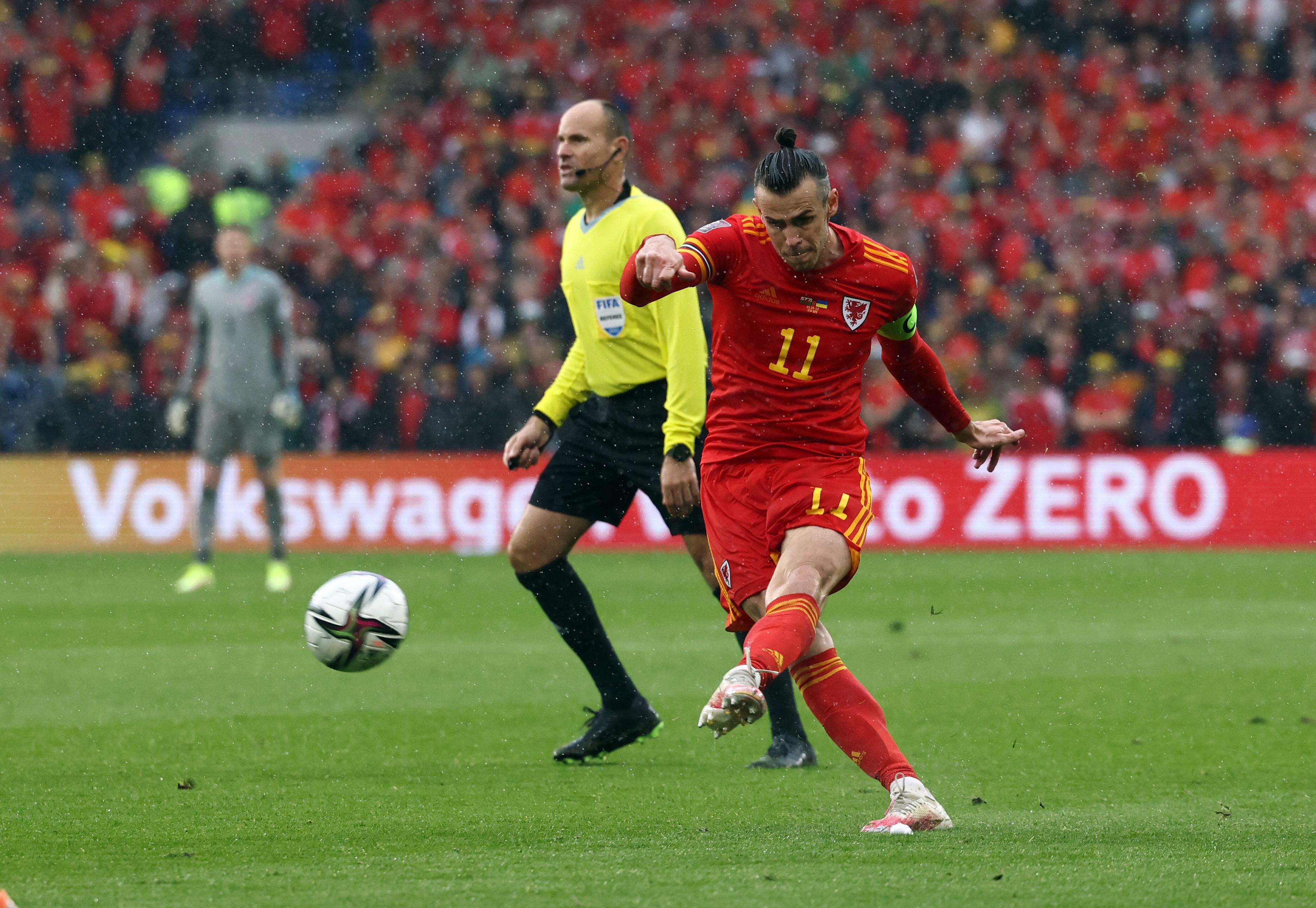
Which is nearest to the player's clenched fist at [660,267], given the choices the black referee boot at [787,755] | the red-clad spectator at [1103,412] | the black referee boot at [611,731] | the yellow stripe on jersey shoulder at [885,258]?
the yellow stripe on jersey shoulder at [885,258]

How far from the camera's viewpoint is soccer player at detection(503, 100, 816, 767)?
635 cm

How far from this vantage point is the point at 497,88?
2142 centimetres

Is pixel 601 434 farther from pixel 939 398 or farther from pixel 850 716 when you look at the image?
pixel 850 716

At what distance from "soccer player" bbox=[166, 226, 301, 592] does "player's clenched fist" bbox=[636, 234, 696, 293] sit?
875 cm

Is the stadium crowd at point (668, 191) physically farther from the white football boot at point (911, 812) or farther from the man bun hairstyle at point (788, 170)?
the white football boot at point (911, 812)

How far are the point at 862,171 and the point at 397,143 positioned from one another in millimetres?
5510

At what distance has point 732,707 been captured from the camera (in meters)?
4.20

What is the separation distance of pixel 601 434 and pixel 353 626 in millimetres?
1136

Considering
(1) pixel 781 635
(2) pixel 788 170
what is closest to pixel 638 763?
(1) pixel 781 635

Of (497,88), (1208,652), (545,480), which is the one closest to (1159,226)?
(497,88)

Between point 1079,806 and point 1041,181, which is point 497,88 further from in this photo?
point 1079,806

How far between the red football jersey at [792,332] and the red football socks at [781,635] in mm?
544

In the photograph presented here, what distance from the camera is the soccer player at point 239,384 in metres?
13.1

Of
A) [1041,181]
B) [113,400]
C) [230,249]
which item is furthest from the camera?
[1041,181]
